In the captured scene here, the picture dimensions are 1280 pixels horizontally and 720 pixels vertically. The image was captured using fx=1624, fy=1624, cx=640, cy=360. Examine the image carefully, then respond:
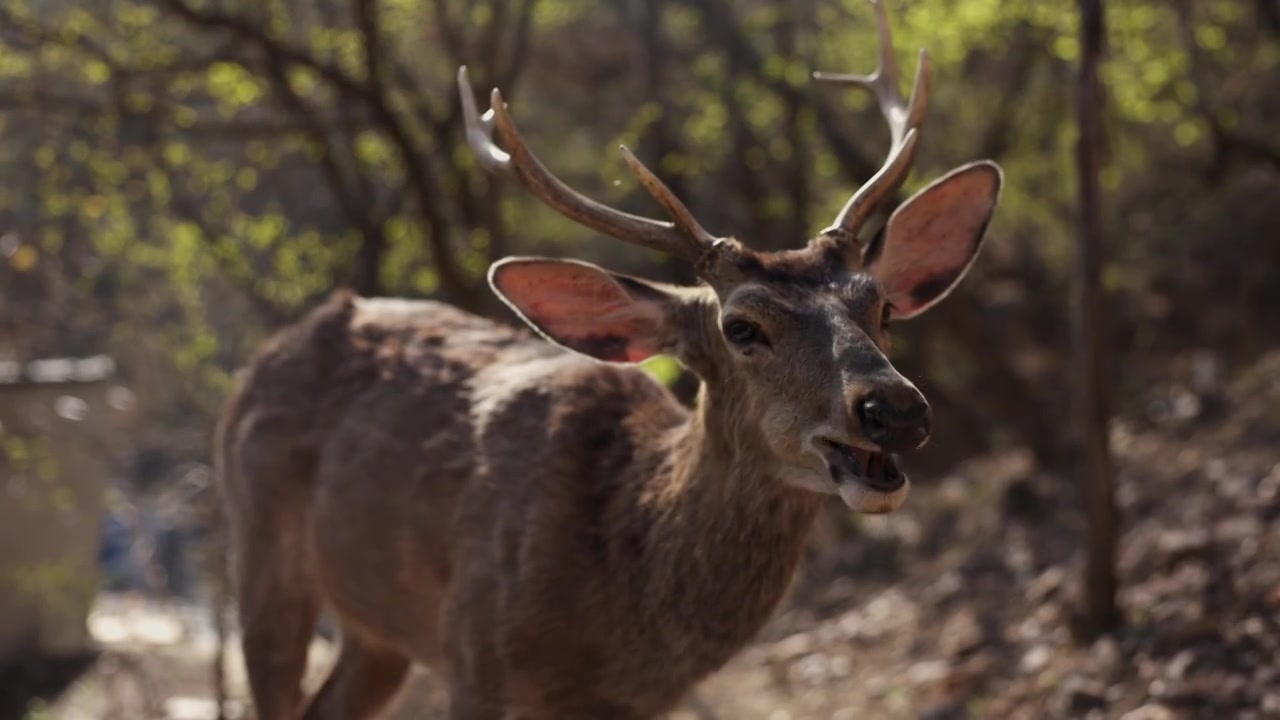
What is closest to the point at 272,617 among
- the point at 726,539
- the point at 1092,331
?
the point at 726,539

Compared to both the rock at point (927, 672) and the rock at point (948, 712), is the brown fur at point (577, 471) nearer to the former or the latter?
the rock at point (948, 712)

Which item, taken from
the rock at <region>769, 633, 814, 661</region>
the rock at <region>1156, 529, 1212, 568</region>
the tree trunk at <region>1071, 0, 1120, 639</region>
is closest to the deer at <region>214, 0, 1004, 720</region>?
the tree trunk at <region>1071, 0, 1120, 639</region>

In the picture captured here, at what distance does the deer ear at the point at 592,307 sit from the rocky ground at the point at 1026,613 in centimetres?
294

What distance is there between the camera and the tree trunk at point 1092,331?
737 cm

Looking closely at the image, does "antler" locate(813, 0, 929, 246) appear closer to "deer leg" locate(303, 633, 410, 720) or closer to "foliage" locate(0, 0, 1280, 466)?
"deer leg" locate(303, 633, 410, 720)

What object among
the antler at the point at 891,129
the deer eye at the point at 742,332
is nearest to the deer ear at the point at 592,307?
the deer eye at the point at 742,332

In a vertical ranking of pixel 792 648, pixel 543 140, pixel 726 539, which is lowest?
pixel 792 648

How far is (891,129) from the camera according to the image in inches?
223

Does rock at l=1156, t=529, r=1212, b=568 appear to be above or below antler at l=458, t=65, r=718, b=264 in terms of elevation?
below

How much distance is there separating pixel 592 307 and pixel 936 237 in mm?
1264

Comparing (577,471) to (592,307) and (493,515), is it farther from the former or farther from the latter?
(592,307)

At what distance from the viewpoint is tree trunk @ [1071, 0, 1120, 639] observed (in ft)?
24.2

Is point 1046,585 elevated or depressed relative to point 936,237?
depressed

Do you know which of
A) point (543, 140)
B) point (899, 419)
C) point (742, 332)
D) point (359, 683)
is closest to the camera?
point (899, 419)
